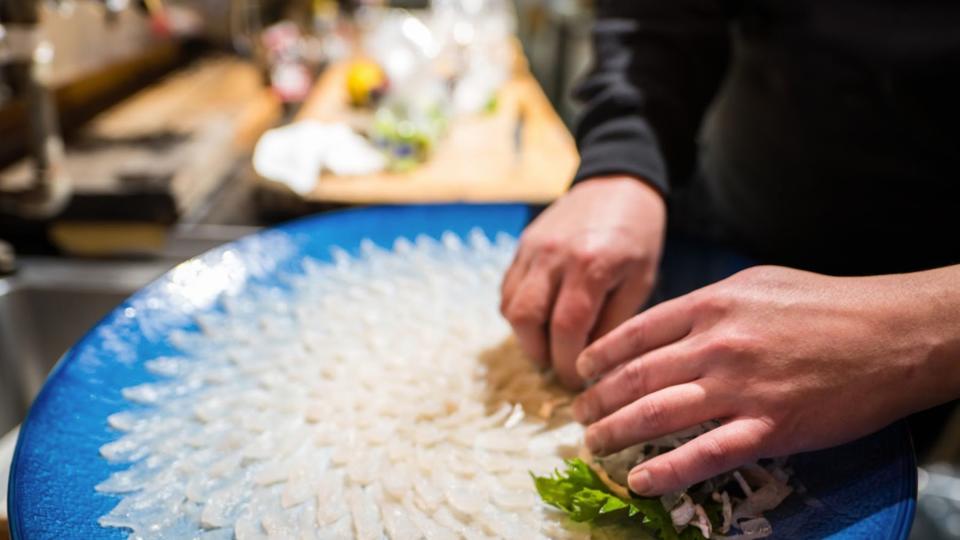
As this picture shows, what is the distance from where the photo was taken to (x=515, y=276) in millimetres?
874

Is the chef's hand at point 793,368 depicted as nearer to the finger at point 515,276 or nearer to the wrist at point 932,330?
the wrist at point 932,330

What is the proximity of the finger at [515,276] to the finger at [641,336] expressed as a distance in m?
0.15

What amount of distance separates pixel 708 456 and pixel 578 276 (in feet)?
0.90

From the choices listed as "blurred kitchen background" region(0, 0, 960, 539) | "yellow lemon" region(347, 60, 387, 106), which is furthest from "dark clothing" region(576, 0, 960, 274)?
"yellow lemon" region(347, 60, 387, 106)

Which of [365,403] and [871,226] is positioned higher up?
[871,226]

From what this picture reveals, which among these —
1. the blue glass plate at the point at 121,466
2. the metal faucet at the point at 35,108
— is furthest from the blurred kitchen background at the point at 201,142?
the blue glass plate at the point at 121,466

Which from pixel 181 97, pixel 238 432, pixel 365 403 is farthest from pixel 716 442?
pixel 181 97

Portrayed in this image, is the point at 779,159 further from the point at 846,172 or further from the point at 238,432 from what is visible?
the point at 238,432

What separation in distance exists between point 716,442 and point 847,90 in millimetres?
700

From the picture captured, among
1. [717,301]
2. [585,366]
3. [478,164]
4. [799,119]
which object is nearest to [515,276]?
[585,366]

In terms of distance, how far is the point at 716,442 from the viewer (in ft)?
2.02

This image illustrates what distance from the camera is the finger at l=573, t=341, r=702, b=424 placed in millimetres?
659

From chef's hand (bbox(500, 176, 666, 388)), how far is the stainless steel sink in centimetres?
103

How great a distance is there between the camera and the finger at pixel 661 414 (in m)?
0.64
